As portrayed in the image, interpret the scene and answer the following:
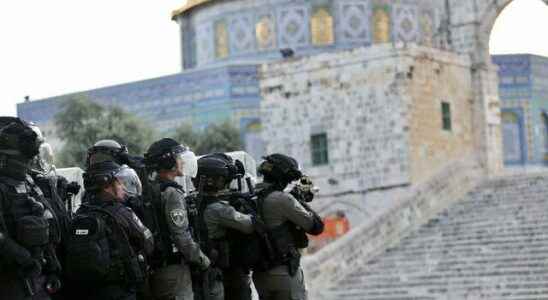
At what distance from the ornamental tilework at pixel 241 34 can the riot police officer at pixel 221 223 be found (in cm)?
3855

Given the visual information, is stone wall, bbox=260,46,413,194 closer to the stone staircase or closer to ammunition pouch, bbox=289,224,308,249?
the stone staircase

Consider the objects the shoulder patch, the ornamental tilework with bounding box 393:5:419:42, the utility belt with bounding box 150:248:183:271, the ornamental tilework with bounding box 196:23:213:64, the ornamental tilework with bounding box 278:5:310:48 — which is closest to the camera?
the shoulder patch

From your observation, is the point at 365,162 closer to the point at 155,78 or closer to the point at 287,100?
the point at 287,100

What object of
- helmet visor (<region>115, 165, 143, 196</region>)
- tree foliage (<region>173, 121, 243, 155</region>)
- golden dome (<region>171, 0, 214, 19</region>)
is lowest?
helmet visor (<region>115, 165, 143, 196</region>)

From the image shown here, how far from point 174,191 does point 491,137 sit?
2471cm

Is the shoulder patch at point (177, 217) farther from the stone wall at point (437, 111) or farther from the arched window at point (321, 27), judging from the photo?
the arched window at point (321, 27)

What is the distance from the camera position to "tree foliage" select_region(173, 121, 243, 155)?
44.1 metres

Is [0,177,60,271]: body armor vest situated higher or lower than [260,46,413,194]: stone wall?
lower

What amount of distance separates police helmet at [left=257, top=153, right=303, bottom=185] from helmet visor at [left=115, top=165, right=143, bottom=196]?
Result: 4.34ft

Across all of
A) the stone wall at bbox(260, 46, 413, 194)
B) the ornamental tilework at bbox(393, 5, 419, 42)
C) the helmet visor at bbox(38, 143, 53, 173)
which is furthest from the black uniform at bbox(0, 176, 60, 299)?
the ornamental tilework at bbox(393, 5, 419, 42)

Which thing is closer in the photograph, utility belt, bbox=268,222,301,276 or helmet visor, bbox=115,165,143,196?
helmet visor, bbox=115,165,143,196

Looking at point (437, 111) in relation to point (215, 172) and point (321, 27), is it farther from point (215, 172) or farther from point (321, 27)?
point (215, 172)

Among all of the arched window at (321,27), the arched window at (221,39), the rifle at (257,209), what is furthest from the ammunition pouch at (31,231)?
the arched window at (221,39)

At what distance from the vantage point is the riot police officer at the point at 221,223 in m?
10.4
